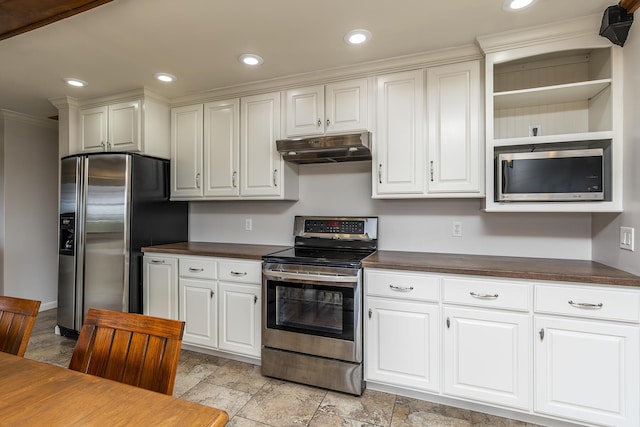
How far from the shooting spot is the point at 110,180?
2889 mm

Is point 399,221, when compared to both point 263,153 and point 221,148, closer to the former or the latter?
point 263,153

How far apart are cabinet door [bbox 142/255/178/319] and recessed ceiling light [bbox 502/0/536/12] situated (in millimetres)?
2906

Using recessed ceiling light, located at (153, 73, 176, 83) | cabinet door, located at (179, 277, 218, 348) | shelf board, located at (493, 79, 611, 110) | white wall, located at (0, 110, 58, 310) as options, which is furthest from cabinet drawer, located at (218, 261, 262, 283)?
white wall, located at (0, 110, 58, 310)

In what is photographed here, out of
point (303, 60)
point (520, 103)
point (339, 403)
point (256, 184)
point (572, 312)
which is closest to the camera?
point (572, 312)

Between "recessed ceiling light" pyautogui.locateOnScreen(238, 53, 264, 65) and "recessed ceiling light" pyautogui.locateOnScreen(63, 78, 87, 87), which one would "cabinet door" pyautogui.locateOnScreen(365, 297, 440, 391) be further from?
"recessed ceiling light" pyautogui.locateOnScreen(63, 78, 87, 87)

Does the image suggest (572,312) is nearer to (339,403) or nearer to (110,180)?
(339,403)

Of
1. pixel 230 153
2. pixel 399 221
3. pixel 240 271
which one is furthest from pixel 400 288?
pixel 230 153

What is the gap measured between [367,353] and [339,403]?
Answer: 0.35 meters

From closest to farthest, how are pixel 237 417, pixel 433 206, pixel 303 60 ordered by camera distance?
pixel 237 417 → pixel 303 60 → pixel 433 206

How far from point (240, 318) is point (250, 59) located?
197 centimetres

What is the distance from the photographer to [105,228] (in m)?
2.90

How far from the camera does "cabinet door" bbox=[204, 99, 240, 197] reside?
→ 296cm

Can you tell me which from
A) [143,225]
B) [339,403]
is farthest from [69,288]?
[339,403]

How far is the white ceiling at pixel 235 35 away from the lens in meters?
1.80
